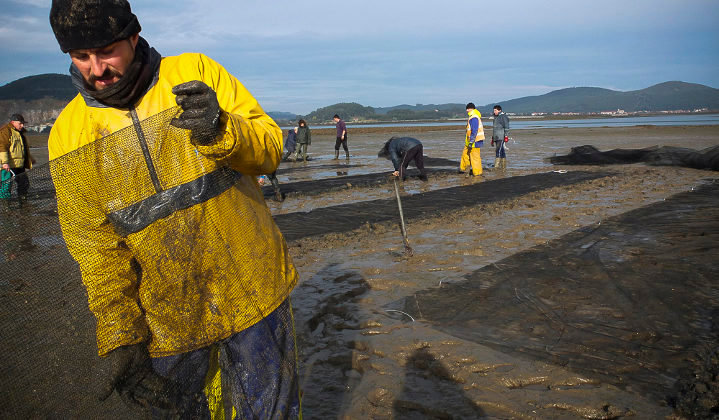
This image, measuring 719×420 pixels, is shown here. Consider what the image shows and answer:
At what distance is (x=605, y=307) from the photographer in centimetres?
393

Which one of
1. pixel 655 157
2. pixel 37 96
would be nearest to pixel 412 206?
pixel 655 157

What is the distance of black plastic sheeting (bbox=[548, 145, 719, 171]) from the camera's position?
12.1 meters

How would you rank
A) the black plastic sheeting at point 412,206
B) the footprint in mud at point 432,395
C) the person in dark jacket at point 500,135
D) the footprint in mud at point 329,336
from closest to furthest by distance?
the footprint in mud at point 432,395 → the footprint in mud at point 329,336 → the black plastic sheeting at point 412,206 → the person in dark jacket at point 500,135

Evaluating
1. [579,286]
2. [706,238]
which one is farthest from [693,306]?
[706,238]

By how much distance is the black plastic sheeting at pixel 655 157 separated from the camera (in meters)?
12.1

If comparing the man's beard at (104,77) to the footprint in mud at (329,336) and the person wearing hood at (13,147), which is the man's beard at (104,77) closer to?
the footprint in mud at (329,336)

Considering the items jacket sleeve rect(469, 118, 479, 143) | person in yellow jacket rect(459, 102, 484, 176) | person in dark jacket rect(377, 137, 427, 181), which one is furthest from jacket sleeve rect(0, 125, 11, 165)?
jacket sleeve rect(469, 118, 479, 143)

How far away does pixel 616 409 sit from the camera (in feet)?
8.74

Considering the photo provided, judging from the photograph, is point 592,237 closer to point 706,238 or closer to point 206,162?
point 706,238

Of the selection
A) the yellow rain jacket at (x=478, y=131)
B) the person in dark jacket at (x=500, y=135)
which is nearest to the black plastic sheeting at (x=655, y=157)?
the person in dark jacket at (x=500, y=135)

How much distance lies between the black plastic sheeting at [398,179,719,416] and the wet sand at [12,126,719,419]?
11 centimetres

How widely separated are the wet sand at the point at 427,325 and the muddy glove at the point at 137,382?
5.6 inches

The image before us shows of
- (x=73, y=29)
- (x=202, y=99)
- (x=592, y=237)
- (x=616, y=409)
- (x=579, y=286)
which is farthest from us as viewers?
(x=592, y=237)

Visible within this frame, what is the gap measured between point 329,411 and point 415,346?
882mm
